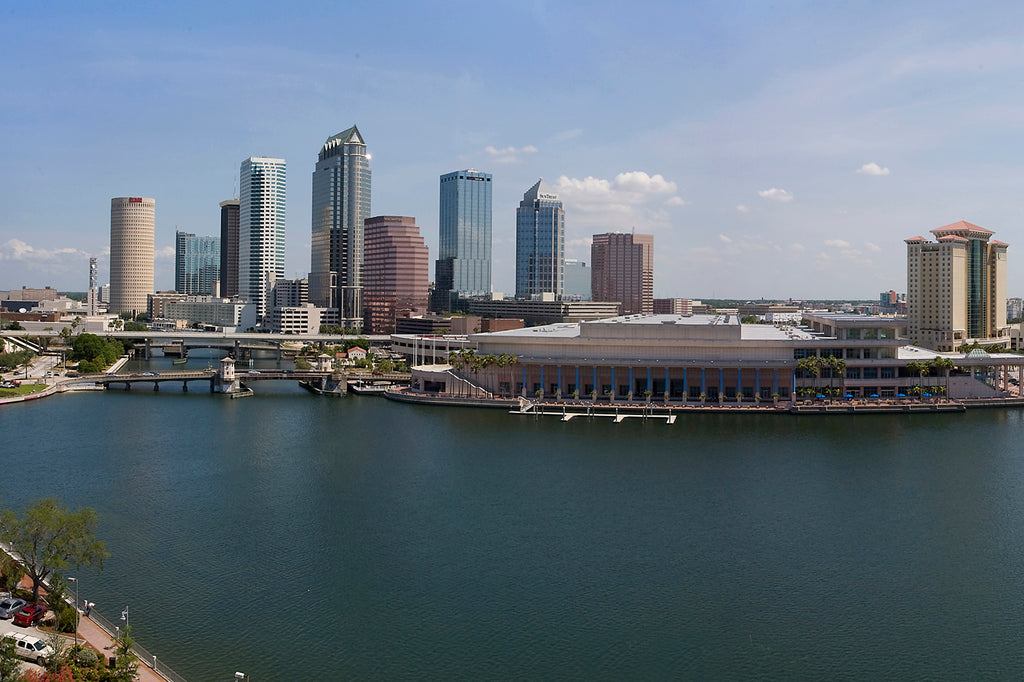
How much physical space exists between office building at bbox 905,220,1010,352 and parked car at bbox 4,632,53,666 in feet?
400

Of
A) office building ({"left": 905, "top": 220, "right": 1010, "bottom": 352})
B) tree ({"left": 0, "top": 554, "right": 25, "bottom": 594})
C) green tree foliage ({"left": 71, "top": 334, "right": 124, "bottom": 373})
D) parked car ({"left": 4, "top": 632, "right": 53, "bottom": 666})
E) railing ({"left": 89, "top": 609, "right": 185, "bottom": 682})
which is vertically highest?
office building ({"left": 905, "top": 220, "right": 1010, "bottom": 352})

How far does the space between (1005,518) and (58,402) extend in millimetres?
71401

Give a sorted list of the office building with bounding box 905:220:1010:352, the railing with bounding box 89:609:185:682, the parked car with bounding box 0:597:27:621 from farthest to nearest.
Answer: the office building with bounding box 905:220:1010:352 < the parked car with bounding box 0:597:27:621 < the railing with bounding box 89:609:185:682

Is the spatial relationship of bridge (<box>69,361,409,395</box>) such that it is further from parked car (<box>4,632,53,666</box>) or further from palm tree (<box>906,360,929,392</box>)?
parked car (<box>4,632,53,666</box>)

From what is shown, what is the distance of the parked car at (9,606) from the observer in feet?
79.3

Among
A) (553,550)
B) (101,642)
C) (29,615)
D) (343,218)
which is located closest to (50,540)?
(29,615)

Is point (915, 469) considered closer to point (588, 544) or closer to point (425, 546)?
point (588, 544)

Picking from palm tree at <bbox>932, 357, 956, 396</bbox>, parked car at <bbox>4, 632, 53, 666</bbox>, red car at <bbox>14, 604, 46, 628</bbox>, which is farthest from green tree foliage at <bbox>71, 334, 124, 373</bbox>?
palm tree at <bbox>932, 357, 956, 396</bbox>

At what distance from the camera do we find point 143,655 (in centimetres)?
2288

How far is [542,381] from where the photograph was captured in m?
76.6

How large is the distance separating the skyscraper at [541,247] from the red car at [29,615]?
565 ft

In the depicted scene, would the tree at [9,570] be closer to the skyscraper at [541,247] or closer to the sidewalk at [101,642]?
the sidewalk at [101,642]

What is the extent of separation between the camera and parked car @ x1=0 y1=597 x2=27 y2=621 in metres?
24.2

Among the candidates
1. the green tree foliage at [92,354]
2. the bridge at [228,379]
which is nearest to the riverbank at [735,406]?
the bridge at [228,379]
